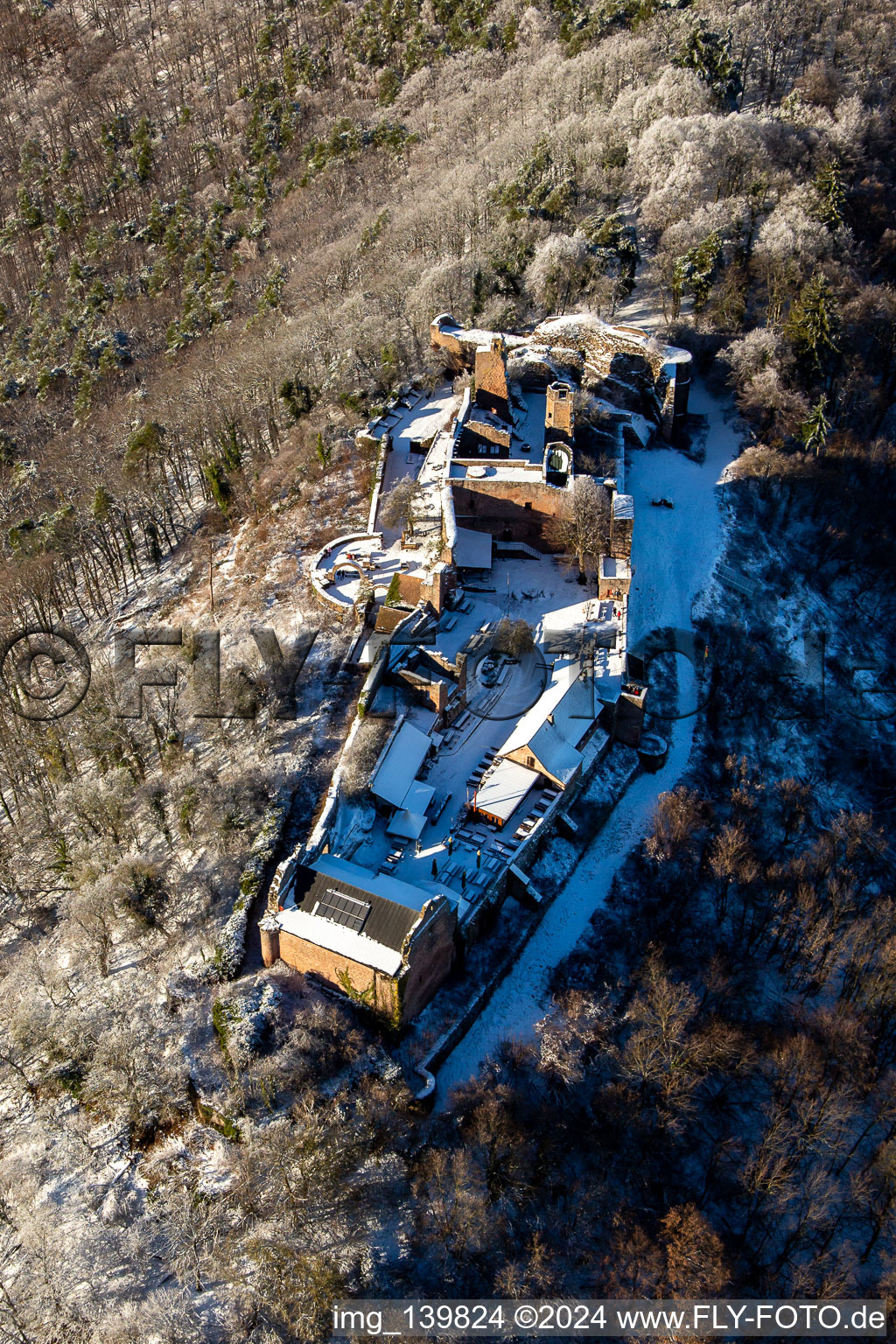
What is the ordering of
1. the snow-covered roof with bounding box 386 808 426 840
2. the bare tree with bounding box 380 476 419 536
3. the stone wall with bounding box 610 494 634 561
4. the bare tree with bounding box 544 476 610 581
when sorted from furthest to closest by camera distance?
the bare tree with bounding box 380 476 419 536, the bare tree with bounding box 544 476 610 581, the stone wall with bounding box 610 494 634 561, the snow-covered roof with bounding box 386 808 426 840

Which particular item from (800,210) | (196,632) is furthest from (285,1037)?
(800,210)

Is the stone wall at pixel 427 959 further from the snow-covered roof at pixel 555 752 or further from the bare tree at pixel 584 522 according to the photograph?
the bare tree at pixel 584 522

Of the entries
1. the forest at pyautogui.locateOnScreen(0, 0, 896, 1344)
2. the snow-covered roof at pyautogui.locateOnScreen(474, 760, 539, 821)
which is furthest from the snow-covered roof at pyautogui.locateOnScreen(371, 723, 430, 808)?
the forest at pyautogui.locateOnScreen(0, 0, 896, 1344)

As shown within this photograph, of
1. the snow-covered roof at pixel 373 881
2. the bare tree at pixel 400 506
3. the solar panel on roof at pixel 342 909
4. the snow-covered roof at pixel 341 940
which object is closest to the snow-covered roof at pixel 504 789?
the snow-covered roof at pixel 373 881

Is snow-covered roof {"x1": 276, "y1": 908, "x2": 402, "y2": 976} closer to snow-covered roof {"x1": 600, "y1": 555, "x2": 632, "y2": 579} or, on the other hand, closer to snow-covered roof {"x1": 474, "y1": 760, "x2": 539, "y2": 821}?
snow-covered roof {"x1": 474, "y1": 760, "x2": 539, "y2": 821}

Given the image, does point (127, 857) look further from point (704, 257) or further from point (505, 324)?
point (704, 257)

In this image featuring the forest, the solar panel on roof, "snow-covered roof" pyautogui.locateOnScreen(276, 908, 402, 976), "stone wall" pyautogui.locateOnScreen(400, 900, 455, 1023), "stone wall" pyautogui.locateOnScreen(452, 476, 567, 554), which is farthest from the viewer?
"stone wall" pyautogui.locateOnScreen(452, 476, 567, 554)
